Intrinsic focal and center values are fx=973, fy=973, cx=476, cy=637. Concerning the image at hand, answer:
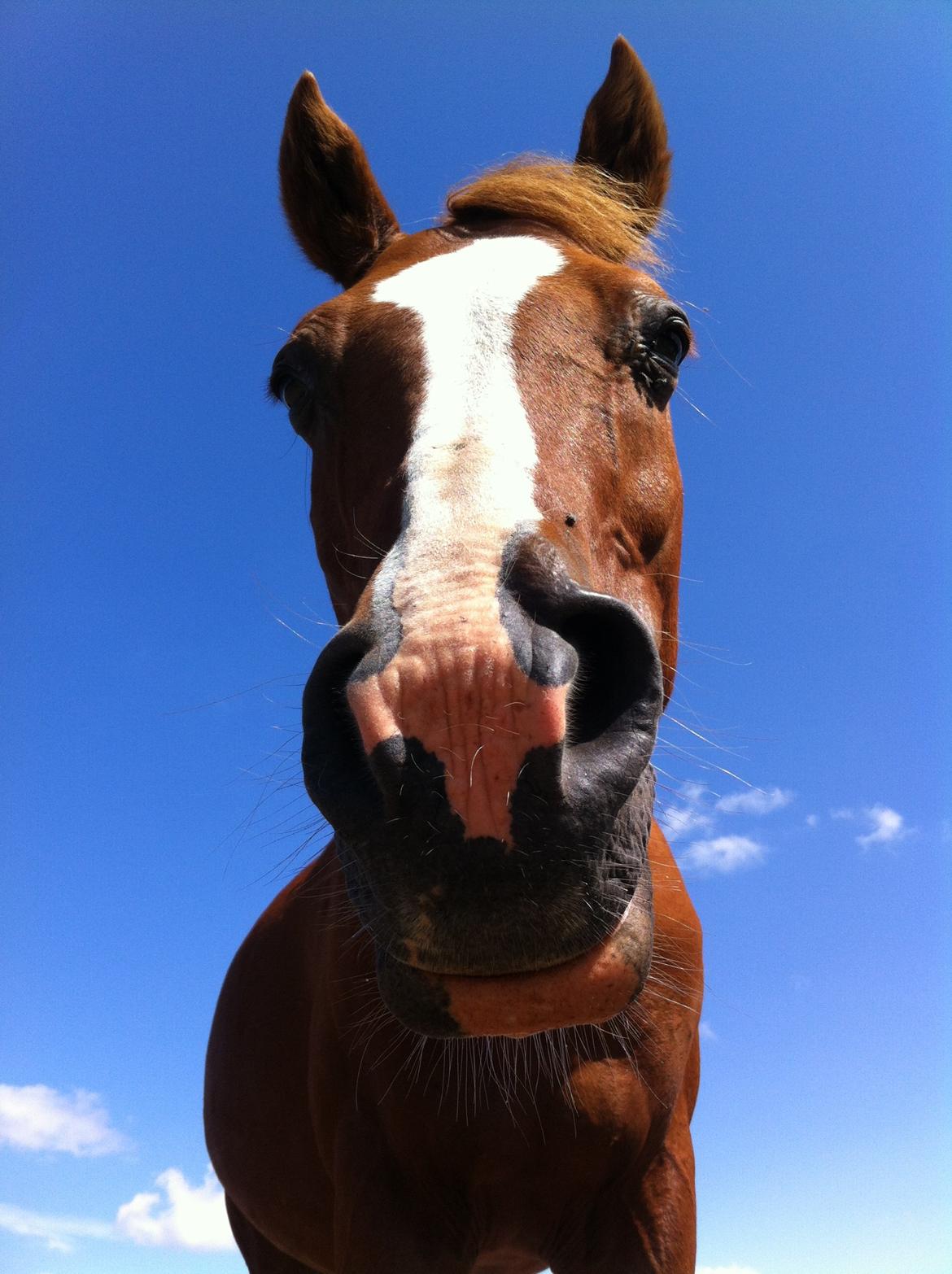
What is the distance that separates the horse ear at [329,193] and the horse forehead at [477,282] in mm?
1157

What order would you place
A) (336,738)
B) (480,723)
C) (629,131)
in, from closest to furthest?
(480,723)
(336,738)
(629,131)

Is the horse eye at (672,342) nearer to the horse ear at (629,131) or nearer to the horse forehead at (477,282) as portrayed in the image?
the horse forehead at (477,282)

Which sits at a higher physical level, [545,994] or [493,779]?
[493,779]

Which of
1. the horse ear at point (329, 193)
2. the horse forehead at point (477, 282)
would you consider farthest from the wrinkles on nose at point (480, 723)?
the horse ear at point (329, 193)

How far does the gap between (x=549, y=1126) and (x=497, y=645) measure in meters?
1.77

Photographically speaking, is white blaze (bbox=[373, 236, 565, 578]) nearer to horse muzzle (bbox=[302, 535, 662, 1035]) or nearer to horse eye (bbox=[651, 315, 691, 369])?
horse muzzle (bbox=[302, 535, 662, 1035])

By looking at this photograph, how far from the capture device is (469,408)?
2357 mm

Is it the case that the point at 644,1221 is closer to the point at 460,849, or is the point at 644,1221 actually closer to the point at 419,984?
the point at 419,984

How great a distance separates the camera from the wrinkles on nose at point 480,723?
1.70 metres

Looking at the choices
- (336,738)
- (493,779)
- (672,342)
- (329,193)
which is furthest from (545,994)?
(329,193)

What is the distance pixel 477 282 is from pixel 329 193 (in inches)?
67.4

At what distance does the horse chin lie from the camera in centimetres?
178

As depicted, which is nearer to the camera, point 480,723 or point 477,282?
point 480,723

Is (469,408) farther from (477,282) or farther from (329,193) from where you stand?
(329,193)
